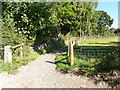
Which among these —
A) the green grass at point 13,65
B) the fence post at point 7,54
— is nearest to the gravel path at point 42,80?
the green grass at point 13,65

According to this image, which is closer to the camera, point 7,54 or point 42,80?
point 42,80

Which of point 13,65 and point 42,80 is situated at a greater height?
point 13,65

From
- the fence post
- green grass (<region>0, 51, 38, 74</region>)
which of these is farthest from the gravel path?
the fence post

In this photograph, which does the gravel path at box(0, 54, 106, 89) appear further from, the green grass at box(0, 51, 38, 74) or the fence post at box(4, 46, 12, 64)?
the fence post at box(4, 46, 12, 64)

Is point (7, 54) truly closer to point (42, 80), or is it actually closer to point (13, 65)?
point (13, 65)

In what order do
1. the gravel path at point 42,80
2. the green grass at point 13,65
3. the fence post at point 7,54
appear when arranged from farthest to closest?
the fence post at point 7,54, the green grass at point 13,65, the gravel path at point 42,80

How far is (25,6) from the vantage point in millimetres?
18172

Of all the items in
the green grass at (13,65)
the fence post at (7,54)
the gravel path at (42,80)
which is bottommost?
the gravel path at (42,80)

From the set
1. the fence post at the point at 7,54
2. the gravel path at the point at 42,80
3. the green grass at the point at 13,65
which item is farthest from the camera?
the fence post at the point at 7,54

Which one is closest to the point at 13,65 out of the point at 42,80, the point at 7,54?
the point at 7,54

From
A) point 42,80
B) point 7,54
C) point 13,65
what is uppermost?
point 7,54

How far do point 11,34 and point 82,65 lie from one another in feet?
14.7

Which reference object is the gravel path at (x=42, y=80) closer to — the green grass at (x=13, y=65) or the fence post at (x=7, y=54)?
the green grass at (x=13, y=65)

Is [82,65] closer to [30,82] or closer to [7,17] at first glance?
[30,82]
